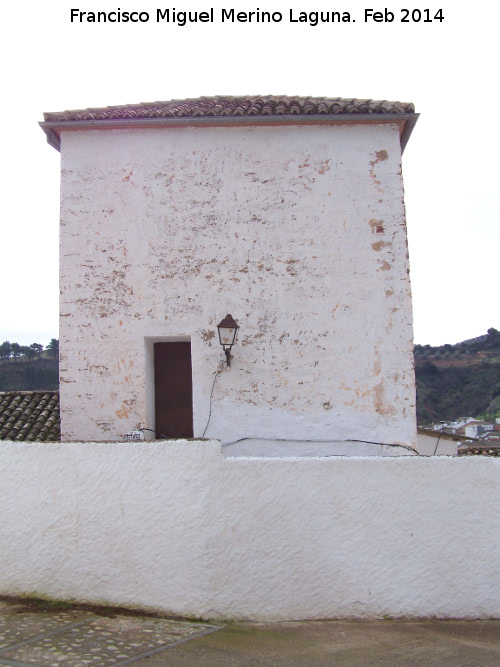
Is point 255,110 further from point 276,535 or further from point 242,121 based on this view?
point 276,535

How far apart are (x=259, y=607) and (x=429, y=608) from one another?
1.67m

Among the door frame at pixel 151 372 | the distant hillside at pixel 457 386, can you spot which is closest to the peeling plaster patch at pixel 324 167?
the door frame at pixel 151 372

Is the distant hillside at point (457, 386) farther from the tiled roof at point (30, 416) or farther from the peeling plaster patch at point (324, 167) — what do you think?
the peeling plaster patch at point (324, 167)

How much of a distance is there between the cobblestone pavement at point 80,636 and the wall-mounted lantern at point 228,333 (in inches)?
147

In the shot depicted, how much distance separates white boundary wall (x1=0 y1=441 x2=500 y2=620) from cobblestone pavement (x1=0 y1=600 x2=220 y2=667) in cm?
30

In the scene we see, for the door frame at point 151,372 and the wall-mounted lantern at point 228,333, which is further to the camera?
the door frame at point 151,372

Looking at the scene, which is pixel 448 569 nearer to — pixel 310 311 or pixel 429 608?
pixel 429 608

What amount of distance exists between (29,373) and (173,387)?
56.1 feet

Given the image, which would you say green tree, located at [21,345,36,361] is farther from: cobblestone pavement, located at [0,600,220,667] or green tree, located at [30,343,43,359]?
cobblestone pavement, located at [0,600,220,667]

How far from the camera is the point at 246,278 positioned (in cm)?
904

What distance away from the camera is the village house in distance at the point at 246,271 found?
889 cm

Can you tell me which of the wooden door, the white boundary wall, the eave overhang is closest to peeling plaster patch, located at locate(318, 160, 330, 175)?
the eave overhang

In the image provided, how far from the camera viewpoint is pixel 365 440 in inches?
347

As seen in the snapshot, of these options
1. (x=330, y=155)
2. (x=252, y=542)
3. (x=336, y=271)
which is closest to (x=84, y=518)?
(x=252, y=542)
